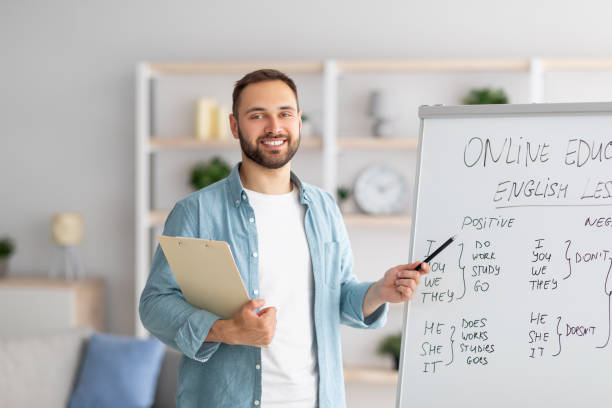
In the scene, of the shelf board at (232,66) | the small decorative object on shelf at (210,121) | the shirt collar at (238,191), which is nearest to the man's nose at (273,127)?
the shirt collar at (238,191)

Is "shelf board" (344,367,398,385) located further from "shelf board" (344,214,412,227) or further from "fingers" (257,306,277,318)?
"fingers" (257,306,277,318)

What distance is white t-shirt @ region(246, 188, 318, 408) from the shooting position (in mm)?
Result: 1603

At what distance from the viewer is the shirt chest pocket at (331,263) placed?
5.66 ft

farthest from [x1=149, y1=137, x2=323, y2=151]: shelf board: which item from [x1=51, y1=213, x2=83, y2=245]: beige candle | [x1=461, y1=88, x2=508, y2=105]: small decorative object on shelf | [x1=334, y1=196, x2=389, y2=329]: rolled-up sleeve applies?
[x1=334, y1=196, x2=389, y2=329]: rolled-up sleeve

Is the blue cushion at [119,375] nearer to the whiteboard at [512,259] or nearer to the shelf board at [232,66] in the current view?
the shelf board at [232,66]

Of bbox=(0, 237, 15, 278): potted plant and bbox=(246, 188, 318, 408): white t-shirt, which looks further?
bbox=(0, 237, 15, 278): potted plant

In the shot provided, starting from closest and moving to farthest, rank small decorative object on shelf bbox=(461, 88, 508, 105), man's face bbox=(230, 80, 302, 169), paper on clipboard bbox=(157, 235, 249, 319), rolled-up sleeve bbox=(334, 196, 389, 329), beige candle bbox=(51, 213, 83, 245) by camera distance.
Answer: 1. paper on clipboard bbox=(157, 235, 249, 319)
2. man's face bbox=(230, 80, 302, 169)
3. rolled-up sleeve bbox=(334, 196, 389, 329)
4. small decorative object on shelf bbox=(461, 88, 508, 105)
5. beige candle bbox=(51, 213, 83, 245)

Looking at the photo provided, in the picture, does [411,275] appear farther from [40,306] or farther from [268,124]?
[40,306]

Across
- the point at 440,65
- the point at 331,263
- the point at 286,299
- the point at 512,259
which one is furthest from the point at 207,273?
the point at 440,65

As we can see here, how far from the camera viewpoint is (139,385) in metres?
2.97

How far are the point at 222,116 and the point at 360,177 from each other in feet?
2.95

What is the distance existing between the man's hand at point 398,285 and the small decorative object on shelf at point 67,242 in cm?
277

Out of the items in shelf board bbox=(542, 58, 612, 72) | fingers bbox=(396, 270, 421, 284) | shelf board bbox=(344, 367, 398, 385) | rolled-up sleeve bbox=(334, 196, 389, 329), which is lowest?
shelf board bbox=(344, 367, 398, 385)

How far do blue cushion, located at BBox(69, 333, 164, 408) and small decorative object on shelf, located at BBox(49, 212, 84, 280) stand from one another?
106cm
